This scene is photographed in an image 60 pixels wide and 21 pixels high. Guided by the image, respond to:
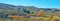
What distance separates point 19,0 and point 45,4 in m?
0.70

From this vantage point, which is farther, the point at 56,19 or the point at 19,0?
the point at 19,0

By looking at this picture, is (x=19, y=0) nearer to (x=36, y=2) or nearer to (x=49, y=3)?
(x=36, y=2)

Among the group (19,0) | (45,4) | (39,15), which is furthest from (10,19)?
(45,4)

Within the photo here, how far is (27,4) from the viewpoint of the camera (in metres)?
3.18

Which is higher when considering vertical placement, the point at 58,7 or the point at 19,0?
the point at 19,0

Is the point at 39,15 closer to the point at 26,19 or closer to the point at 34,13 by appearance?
the point at 34,13

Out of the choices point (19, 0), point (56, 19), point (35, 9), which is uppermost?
point (19, 0)

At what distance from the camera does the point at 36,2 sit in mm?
3168

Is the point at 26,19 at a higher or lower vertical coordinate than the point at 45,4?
lower

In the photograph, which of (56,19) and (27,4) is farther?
(27,4)

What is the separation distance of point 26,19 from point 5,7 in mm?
628

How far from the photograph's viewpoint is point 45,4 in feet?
10.5

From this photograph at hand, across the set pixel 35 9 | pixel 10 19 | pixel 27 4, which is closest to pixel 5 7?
pixel 10 19

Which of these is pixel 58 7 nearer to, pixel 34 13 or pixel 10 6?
pixel 34 13
